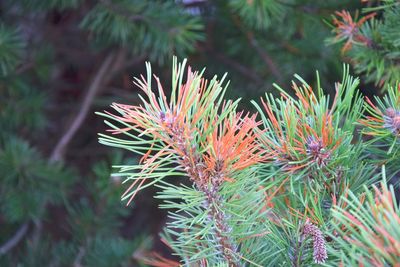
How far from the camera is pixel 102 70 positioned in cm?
157

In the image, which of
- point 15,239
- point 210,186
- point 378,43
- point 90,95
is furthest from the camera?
point 90,95

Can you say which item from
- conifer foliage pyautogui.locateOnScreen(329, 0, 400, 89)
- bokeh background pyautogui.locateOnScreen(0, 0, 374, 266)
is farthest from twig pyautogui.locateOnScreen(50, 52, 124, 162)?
conifer foliage pyautogui.locateOnScreen(329, 0, 400, 89)

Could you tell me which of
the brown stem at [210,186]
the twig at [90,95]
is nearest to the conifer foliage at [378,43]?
the brown stem at [210,186]

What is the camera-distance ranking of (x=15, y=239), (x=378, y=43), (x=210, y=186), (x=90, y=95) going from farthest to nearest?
(x=90, y=95) < (x=15, y=239) < (x=378, y=43) < (x=210, y=186)

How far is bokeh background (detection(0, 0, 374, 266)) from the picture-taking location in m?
1.16

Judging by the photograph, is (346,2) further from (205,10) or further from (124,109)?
(124,109)

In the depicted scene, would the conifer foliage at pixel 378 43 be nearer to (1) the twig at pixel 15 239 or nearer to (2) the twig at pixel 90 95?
(2) the twig at pixel 90 95

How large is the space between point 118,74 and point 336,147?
4.09ft

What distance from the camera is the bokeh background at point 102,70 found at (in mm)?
1160

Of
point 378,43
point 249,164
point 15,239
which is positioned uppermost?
point 378,43

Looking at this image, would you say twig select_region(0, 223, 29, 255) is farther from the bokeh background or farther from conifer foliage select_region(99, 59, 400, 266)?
conifer foliage select_region(99, 59, 400, 266)

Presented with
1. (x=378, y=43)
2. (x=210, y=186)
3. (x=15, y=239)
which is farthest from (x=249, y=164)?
(x=15, y=239)

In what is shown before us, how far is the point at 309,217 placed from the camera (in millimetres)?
557

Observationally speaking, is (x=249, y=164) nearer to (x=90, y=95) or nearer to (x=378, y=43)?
(x=378, y=43)
